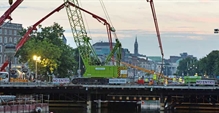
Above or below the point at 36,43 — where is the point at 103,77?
below

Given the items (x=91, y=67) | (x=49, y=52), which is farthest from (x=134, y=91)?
(x=49, y=52)

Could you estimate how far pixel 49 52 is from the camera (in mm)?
174875

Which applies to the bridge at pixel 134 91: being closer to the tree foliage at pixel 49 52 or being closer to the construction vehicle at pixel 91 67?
the construction vehicle at pixel 91 67

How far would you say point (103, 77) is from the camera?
142625mm

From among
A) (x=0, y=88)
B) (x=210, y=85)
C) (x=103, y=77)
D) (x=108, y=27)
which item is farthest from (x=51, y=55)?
(x=210, y=85)

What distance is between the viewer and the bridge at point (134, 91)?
403 feet

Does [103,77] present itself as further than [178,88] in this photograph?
Yes

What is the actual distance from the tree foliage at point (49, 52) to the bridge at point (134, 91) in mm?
41357

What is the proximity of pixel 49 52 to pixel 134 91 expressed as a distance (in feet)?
182

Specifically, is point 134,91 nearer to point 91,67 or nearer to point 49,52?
point 91,67

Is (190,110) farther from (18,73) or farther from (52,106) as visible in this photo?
(18,73)

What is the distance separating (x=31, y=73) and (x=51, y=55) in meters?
19.7

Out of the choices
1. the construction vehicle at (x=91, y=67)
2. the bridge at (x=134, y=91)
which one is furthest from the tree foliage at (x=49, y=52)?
the bridge at (x=134, y=91)

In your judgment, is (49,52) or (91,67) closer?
(91,67)
